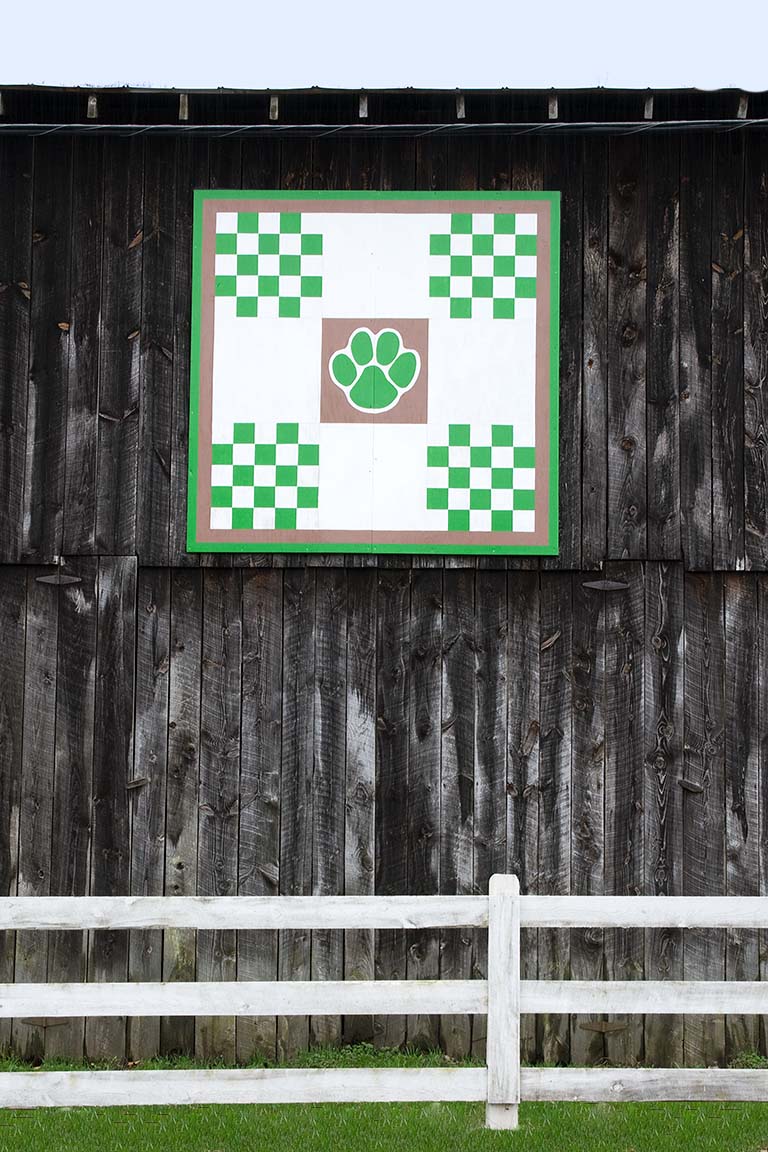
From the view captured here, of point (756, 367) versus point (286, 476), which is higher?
point (756, 367)

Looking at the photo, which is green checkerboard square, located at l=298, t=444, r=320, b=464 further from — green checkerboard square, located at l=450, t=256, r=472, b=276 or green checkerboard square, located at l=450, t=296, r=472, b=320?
green checkerboard square, located at l=450, t=256, r=472, b=276

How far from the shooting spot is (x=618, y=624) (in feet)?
24.1

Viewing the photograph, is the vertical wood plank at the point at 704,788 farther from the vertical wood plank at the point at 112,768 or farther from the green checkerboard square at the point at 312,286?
the vertical wood plank at the point at 112,768

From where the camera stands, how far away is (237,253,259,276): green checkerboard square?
745cm

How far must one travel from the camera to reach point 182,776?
7.29 metres

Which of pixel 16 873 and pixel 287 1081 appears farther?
pixel 16 873

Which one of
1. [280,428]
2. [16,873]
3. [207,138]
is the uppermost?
[207,138]

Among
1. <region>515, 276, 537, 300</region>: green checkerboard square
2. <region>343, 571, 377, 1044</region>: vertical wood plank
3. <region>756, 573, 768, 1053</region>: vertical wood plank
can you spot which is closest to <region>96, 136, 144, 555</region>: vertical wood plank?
<region>343, 571, 377, 1044</region>: vertical wood plank

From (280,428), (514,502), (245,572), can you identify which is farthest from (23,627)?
(514,502)

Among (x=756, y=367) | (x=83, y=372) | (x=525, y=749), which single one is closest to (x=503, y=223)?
(x=756, y=367)

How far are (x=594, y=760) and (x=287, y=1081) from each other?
2.76 meters

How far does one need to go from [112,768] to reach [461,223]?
13.1 feet

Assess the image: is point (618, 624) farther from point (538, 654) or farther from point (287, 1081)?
point (287, 1081)

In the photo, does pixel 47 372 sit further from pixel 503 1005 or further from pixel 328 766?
pixel 503 1005
